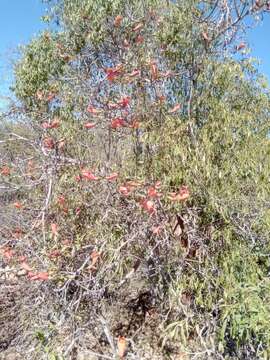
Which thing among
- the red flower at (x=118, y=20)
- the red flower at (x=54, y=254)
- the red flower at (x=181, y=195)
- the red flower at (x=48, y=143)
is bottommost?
the red flower at (x=54, y=254)

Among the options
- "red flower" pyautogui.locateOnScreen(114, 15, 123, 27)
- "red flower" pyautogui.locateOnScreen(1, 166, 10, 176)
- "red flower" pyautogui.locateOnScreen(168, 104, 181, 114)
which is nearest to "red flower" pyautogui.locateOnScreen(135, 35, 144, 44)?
"red flower" pyautogui.locateOnScreen(114, 15, 123, 27)

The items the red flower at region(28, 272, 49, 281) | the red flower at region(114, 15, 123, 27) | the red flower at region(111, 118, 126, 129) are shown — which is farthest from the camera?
the red flower at region(114, 15, 123, 27)

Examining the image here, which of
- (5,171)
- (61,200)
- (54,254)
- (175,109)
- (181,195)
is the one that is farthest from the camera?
(5,171)

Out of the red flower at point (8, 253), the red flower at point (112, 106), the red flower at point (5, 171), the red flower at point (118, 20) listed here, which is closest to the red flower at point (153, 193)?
the red flower at point (112, 106)

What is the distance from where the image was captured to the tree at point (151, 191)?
115 inches

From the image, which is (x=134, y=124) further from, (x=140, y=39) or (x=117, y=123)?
(x=140, y=39)

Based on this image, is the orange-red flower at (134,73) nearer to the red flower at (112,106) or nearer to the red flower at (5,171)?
the red flower at (112,106)

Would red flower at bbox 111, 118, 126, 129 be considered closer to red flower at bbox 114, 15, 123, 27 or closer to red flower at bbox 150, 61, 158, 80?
red flower at bbox 150, 61, 158, 80

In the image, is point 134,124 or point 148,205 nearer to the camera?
point 148,205

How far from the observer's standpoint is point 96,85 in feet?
12.3

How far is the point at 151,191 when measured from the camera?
2.77 meters

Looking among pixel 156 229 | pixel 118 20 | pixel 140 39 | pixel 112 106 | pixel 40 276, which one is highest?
pixel 118 20

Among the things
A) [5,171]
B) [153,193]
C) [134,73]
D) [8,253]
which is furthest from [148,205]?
[5,171]

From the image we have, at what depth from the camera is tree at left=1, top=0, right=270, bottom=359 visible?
9.55 ft
